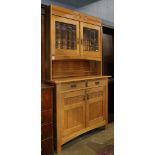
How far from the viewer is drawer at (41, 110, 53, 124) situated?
2258 millimetres

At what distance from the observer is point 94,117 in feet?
10.2

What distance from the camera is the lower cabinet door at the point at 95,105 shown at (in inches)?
117

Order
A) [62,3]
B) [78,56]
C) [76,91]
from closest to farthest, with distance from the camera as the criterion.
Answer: [76,91] → [78,56] → [62,3]

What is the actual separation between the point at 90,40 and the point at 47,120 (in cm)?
154

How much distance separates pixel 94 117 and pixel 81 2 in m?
2.21

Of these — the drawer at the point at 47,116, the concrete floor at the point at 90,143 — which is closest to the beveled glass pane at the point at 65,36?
the drawer at the point at 47,116

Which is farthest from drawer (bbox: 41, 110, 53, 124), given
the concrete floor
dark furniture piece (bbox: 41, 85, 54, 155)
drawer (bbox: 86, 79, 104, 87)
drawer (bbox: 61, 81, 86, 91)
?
drawer (bbox: 86, 79, 104, 87)

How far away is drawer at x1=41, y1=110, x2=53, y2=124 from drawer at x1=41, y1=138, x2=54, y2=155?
8.7 inches

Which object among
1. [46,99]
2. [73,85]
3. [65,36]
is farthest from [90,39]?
[46,99]

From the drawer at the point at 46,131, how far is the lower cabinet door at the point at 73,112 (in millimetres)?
238

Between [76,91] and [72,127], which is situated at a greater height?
[76,91]

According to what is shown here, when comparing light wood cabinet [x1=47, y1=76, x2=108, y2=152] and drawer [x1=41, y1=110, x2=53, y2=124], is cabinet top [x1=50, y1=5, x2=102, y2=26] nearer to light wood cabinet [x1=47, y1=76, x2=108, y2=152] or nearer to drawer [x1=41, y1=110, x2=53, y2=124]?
light wood cabinet [x1=47, y1=76, x2=108, y2=152]
